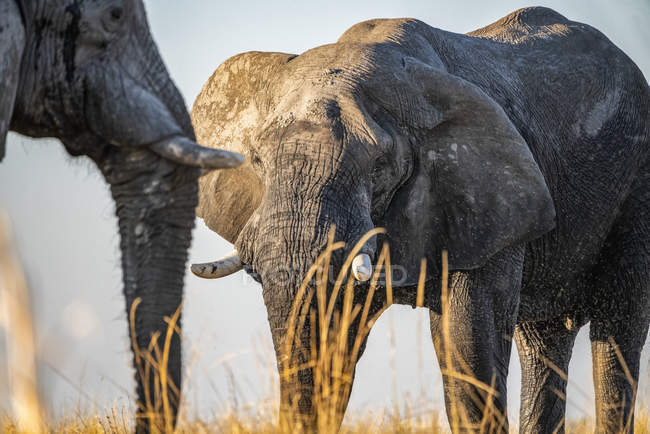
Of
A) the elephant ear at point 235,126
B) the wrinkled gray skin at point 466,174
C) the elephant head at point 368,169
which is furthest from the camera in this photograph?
the elephant ear at point 235,126

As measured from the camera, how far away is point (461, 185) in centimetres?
644

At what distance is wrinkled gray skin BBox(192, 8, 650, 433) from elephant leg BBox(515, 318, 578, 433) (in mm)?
47

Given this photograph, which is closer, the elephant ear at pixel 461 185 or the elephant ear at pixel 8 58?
the elephant ear at pixel 8 58

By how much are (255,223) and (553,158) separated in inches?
87.4

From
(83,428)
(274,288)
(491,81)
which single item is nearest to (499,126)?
(491,81)

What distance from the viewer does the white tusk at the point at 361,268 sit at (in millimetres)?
5613

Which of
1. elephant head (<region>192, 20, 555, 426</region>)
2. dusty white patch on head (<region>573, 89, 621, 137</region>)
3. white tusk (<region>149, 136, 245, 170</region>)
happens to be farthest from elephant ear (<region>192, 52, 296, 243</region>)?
white tusk (<region>149, 136, 245, 170</region>)

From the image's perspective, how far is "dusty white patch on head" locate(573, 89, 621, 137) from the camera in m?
7.48

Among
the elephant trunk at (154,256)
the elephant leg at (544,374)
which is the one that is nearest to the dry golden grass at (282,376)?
the elephant trunk at (154,256)

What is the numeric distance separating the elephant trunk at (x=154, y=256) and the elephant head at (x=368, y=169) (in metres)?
1.58

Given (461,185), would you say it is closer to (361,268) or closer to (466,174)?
(466,174)

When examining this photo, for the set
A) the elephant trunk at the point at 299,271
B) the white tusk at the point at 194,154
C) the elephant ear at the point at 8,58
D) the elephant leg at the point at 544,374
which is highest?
the elephant ear at the point at 8,58

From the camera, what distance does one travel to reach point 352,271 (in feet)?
18.7

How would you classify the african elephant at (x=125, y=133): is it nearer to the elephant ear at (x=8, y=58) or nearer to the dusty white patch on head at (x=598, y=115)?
the elephant ear at (x=8, y=58)
